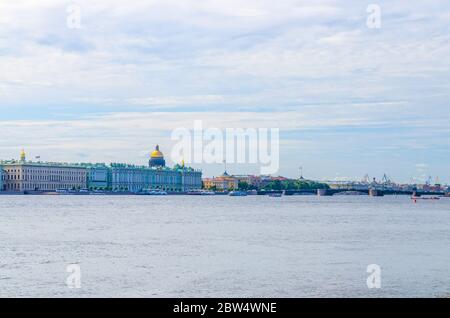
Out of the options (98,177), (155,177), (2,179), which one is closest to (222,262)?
(2,179)

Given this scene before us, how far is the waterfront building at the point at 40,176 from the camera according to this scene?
5748 inches

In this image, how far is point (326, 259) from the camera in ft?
87.5

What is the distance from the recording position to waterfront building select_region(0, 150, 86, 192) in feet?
479

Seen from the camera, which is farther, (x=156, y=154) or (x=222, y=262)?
(x=156, y=154)

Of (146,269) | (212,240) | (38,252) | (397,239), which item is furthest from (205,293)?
(397,239)

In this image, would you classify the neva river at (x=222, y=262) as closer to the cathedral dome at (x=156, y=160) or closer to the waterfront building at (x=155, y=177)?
the waterfront building at (x=155, y=177)

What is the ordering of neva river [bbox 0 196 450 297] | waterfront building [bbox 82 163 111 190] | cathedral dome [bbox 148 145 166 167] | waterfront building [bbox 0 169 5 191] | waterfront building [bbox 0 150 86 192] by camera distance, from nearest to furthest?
neva river [bbox 0 196 450 297] < waterfront building [bbox 0 169 5 191] < waterfront building [bbox 0 150 86 192] < waterfront building [bbox 82 163 111 190] < cathedral dome [bbox 148 145 166 167]

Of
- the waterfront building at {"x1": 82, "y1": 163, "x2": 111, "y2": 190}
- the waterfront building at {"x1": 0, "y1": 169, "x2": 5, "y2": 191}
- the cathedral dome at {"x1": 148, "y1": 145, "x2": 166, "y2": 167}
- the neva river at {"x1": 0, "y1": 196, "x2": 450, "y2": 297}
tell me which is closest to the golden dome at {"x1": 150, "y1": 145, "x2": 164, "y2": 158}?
the cathedral dome at {"x1": 148, "y1": 145, "x2": 166, "y2": 167}

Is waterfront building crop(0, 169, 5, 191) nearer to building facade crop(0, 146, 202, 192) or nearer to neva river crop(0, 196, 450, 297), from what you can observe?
building facade crop(0, 146, 202, 192)

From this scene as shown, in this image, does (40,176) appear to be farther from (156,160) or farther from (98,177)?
(156,160)

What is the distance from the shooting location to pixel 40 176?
151250 millimetres

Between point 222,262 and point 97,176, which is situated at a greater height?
point 97,176

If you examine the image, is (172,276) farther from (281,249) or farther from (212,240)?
(212,240)
